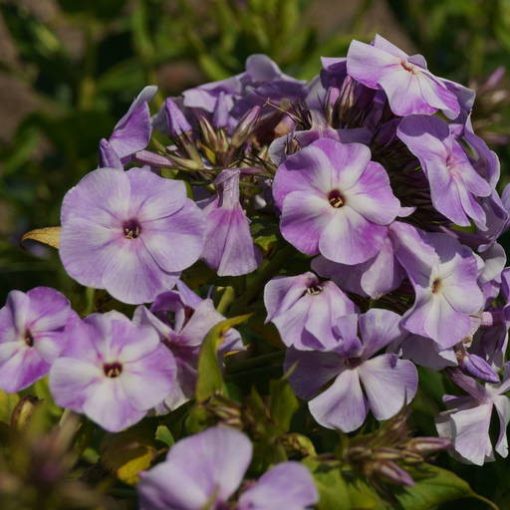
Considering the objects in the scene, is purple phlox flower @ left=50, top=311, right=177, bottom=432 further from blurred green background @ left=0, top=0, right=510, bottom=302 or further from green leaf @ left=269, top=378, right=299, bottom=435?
blurred green background @ left=0, top=0, right=510, bottom=302

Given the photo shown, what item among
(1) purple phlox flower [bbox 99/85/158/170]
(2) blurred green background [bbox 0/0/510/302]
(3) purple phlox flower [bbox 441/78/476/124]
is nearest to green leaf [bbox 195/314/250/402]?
(1) purple phlox flower [bbox 99/85/158/170]

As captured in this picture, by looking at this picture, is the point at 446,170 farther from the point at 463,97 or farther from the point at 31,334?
the point at 31,334

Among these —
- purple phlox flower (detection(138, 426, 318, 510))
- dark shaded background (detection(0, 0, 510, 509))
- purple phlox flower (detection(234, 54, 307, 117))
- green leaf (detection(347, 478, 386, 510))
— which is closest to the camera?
purple phlox flower (detection(138, 426, 318, 510))

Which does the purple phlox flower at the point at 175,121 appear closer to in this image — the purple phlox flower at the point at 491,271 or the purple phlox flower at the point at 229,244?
the purple phlox flower at the point at 229,244

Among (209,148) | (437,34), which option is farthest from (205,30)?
(209,148)

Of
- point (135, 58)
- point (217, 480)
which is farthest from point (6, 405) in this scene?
point (135, 58)
